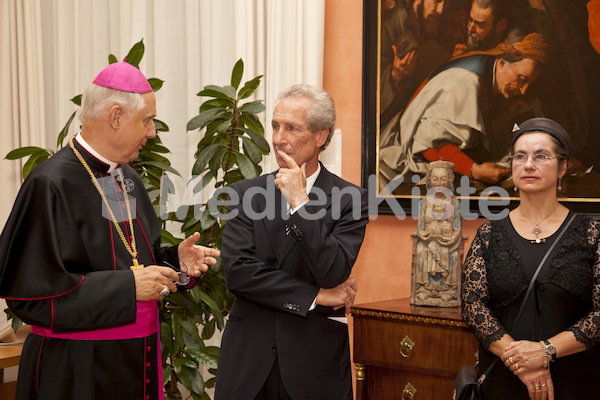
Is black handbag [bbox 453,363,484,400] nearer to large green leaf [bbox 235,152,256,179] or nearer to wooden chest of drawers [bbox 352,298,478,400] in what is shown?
wooden chest of drawers [bbox 352,298,478,400]

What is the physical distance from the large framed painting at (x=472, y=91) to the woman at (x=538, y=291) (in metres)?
0.75

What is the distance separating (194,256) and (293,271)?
390 millimetres

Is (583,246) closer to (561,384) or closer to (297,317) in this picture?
(561,384)

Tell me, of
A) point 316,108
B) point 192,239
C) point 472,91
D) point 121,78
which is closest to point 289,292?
point 192,239

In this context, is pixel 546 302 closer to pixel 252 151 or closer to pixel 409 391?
pixel 409 391

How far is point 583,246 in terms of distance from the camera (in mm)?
2609

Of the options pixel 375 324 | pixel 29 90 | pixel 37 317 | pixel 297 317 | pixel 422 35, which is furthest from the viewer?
pixel 29 90

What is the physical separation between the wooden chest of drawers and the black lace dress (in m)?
0.46

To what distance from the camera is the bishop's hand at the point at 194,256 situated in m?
2.53

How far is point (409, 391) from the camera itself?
3.28 meters

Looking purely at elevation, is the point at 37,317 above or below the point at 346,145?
below

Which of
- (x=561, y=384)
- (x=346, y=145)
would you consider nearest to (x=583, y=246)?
(x=561, y=384)

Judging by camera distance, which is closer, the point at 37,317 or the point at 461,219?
the point at 37,317

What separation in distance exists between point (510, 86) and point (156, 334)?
2290mm
